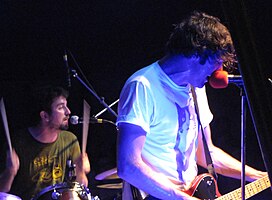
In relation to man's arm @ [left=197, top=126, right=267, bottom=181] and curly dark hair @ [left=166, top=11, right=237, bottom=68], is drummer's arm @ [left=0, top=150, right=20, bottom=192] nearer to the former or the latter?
man's arm @ [left=197, top=126, right=267, bottom=181]

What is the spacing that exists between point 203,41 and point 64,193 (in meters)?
1.63

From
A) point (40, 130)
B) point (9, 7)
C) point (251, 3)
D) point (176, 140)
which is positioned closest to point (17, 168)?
point (40, 130)

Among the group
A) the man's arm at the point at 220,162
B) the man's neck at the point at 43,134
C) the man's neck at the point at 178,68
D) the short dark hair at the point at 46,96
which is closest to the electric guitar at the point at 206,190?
the man's arm at the point at 220,162

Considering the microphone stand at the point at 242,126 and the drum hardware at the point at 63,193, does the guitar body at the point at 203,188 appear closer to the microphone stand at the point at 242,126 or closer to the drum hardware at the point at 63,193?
the microphone stand at the point at 242,126

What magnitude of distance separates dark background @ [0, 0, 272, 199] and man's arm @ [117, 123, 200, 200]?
2477 mm

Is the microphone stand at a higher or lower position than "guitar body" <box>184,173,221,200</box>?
higher

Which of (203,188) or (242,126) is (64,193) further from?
(242,126)

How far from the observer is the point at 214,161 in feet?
8.43

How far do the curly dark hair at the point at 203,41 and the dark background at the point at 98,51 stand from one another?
2.03 m

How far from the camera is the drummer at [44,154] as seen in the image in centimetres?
371

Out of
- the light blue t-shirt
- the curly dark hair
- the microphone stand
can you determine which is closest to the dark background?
the curly dark hair

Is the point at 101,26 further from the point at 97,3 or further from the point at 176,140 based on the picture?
the point at 176,140

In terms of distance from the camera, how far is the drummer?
3.71 metres

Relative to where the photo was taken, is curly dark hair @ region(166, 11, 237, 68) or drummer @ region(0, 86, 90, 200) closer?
curly dark hair @ region(166, 11, 237, 68)
